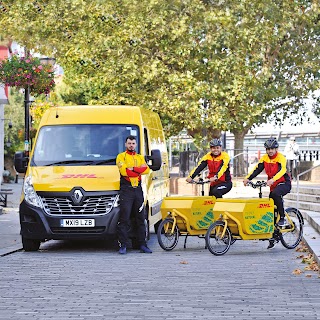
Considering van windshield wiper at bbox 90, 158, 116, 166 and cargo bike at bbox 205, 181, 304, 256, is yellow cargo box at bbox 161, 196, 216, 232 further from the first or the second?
van windshield wiper at bbox 90, 158, 116, 166

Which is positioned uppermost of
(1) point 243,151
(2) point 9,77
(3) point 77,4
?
(3) point 77,4

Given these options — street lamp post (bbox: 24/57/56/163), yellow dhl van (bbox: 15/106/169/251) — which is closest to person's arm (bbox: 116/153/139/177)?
yellow dhl van (bbox: 15/106/169/251)

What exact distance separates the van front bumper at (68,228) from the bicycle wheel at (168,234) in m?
0.77

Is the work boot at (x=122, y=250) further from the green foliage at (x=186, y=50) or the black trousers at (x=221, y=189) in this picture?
the green foliage at (x=186, y=50)

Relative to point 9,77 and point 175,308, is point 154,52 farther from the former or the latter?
point 175,308

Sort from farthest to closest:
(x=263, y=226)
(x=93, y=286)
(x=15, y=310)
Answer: (x=263, y=226)
(x=93, y=286)
(x=15, y=310)

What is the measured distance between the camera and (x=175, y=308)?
Result: 403 inches

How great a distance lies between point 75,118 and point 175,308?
28.2ft

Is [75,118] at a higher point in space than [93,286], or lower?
higher

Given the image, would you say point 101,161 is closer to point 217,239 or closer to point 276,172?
point 217,239

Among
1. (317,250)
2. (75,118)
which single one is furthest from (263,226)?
(75,118)

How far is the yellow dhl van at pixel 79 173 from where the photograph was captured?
1700cm

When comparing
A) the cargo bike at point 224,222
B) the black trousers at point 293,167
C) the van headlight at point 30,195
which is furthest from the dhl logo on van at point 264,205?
the black trousers at point 293,167

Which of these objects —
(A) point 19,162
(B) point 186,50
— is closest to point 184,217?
(A) point 19,162
